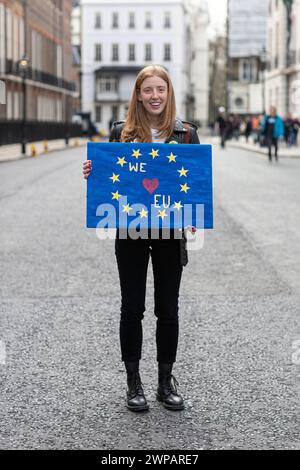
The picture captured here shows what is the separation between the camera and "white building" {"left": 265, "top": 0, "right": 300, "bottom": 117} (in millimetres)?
51969

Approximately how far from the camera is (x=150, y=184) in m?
4.34

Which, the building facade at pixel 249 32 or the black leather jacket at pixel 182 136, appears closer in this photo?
the black leather jacket at pixel 182 136

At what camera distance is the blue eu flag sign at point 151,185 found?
433 cm

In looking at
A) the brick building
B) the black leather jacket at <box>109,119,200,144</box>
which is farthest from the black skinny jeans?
the brick building

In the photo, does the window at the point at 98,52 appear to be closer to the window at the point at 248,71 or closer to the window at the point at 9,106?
the window at the point at 248,71

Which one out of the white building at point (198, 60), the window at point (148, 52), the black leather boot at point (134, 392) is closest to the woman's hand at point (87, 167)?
the black leather boot at point (134, 392)

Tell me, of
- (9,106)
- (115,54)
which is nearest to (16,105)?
(9,106)

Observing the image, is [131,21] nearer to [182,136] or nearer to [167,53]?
[167,53]

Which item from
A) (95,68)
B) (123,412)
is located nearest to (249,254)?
(123,412)

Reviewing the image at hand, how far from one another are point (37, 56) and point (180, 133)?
60.3m

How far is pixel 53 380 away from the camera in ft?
16.0

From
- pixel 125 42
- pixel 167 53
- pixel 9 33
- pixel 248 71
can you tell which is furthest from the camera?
pixel 125 42

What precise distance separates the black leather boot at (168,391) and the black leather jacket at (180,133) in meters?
1.11

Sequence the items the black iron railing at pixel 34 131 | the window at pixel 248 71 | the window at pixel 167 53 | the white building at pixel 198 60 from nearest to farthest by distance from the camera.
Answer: the black iron railing at pixel 34 131 → the window at pixel 248 71 → the window at pixel 167 53 → the white building at pixel 198 60
